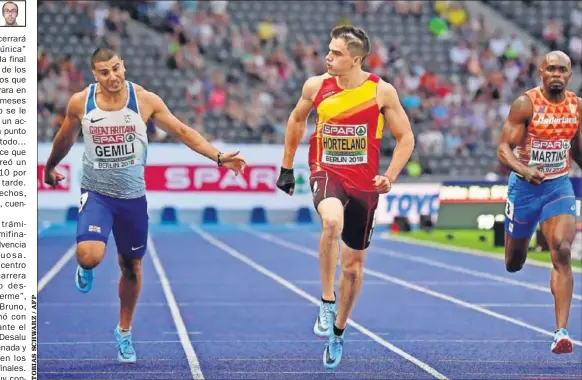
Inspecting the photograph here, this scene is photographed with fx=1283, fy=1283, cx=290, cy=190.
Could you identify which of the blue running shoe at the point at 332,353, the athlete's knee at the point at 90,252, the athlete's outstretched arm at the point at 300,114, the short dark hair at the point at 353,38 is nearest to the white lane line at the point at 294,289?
the blue running shoe at the point at 332,353

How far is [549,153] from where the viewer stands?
9.72 m

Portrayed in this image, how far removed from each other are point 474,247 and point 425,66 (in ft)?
36.2

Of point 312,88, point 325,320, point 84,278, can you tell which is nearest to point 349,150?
point 312,88

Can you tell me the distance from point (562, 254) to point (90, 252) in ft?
11.8

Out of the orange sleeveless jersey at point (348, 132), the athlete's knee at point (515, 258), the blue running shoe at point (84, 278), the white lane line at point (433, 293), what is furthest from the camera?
the white lane line at point (433, 293)

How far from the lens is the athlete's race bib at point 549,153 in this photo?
31.8ft

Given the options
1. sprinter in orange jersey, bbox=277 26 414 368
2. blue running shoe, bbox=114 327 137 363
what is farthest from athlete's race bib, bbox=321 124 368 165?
blue running shoe, bbox=114 327 137 363

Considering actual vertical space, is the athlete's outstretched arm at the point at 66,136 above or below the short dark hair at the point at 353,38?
below

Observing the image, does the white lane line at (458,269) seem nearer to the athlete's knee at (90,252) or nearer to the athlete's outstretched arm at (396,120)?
the athlete's outstretched arm at (396,120)

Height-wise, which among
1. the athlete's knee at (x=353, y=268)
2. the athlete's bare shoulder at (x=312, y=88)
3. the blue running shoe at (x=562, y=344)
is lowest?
the blue running shoe at (x=562, y=344)

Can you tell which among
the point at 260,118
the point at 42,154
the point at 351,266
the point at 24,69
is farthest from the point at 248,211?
the point at 24,69

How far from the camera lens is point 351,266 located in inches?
365

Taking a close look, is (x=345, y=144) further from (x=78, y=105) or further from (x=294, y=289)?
(x=294, y=289)

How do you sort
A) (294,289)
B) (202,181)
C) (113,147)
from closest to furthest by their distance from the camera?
(113,147)
(294,289)
(202,181)
